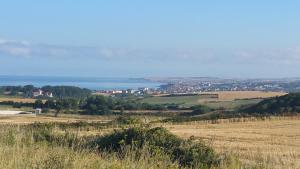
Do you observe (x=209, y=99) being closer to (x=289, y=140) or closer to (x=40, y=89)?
(x=40, y=89)

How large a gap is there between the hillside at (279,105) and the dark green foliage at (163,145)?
55568 mm

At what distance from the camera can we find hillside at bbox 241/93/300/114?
71238 millimetres

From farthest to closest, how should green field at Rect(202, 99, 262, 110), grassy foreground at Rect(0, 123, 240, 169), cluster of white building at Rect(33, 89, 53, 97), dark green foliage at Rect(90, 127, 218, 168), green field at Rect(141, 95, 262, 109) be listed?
1. cluster of white building at Rect(33, 89, 53, 97)
2. green field at Rect(141, 95, 262, 109)
3. green field at Rect(202, 99, 262, 110)
4. dark green foliage at Rect(90, 127, 218, 168)
5. grassy foreground at Rect(0, 123, 240, 169)

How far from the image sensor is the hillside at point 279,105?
71238 mm

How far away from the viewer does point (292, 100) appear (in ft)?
244

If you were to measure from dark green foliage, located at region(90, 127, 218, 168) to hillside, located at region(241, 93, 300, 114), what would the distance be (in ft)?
182

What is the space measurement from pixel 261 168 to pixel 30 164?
12.8 feet

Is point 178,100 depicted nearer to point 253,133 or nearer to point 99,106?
point 99,106

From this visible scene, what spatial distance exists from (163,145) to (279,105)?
62.3 meters

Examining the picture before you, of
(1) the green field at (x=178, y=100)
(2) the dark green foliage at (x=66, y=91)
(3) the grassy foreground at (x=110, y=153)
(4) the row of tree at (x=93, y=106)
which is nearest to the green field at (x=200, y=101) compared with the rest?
(1) the green field at (x=178, y=100)

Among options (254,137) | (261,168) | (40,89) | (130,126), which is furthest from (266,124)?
(40,89)

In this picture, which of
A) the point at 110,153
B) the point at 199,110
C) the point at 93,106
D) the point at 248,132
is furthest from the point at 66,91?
the point at 110,153

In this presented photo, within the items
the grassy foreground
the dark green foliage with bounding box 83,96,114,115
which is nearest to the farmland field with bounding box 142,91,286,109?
the dark green foliage with bounding box 83,96,114,115

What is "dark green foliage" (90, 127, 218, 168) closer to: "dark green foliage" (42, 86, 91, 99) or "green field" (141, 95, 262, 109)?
"green field" (141, 95, 262, 109)
